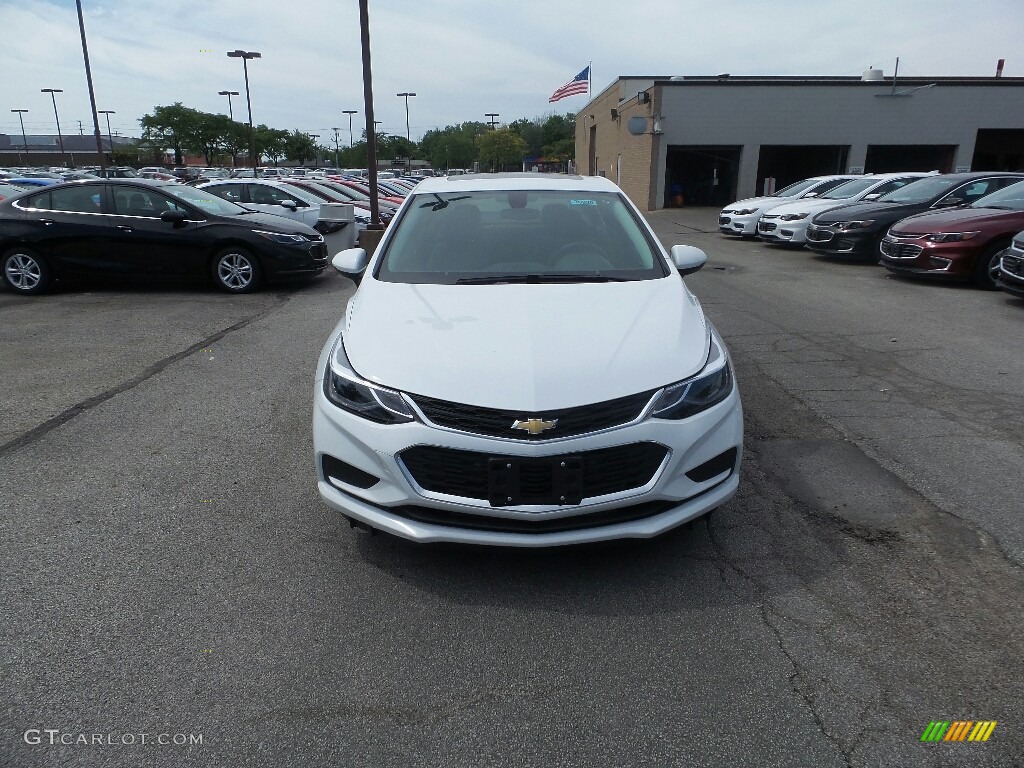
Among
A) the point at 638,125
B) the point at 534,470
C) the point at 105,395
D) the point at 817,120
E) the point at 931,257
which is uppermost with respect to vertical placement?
the point at 817,120

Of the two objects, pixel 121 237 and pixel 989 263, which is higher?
pixel 121 237

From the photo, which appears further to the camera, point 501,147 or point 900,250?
point 501,147

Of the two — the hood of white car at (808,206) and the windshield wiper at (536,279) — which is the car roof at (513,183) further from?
the hood of white car at (808,206)

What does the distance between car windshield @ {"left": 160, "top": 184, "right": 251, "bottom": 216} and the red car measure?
9.68 metres

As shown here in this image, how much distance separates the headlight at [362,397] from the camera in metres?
2.97

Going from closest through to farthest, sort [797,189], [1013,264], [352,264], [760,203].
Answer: [352,264], [1013,264], [760,203], [797,189]

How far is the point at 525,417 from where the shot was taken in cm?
284

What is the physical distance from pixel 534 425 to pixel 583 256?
1.73 metres

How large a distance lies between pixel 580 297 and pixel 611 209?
1.28 meters

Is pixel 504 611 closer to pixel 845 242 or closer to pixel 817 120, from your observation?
pixel 845 242

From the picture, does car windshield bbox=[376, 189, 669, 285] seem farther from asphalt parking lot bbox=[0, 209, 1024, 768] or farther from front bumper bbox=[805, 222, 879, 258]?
front bumper bbox=[805, 222, 879, 258]

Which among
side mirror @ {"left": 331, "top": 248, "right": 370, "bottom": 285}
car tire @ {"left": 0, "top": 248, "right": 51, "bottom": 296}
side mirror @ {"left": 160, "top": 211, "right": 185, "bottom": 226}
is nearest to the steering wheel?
side mirror @ {"left": 331, "top": 248, "right": 370, "bottom": 285}

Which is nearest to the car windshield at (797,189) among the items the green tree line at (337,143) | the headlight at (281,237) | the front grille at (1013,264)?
the front grille at (1013,264)

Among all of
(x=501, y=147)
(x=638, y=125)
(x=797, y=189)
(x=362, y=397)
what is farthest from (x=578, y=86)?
(x=501, y=147)
